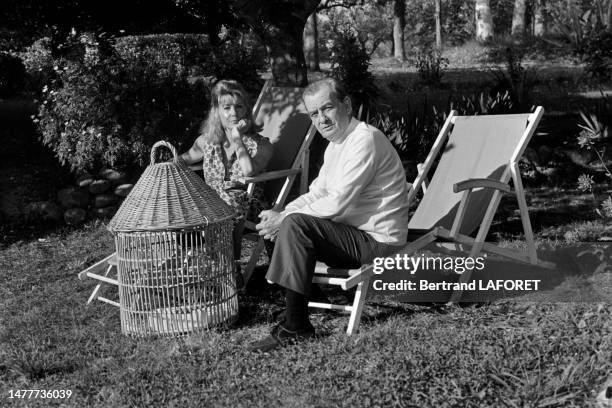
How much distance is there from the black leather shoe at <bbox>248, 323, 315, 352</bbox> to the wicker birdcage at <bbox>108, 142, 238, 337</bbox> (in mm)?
410

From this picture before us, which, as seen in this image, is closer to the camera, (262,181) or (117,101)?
(262,181)

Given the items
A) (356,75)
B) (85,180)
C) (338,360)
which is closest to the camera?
(338,360)

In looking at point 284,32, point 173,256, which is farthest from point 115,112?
point 173,256

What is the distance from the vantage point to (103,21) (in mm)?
8062

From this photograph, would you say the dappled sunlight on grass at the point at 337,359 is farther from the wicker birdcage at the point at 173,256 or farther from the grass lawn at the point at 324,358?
the wicker birdcage at the point at 173,256

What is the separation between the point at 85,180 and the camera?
24.1 feet

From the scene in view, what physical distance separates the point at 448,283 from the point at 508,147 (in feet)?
2.90

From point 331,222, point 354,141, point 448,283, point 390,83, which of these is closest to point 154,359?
point 331,222

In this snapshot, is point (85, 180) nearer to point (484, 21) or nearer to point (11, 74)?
point (11, 74)

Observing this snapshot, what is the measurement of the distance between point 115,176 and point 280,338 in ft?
13.4

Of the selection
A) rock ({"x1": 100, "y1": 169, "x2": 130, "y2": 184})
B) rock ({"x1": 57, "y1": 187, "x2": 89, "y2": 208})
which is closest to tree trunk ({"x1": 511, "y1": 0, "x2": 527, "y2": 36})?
rock ({"x1": 100, "y1": 169, "x2": 130, "y2": 184})

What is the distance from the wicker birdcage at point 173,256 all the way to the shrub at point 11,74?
206 inches

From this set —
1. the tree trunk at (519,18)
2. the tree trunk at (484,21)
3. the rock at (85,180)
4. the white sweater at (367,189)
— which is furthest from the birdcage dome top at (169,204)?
the tree trunk at (519,18)

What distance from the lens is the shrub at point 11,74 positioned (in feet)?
28.0
